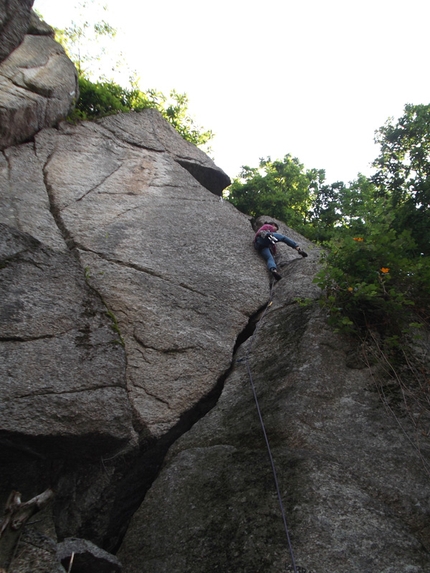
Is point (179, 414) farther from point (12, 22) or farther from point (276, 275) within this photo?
point (12, 22)

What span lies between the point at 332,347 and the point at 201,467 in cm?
215

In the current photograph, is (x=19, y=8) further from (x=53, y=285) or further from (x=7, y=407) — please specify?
(x=7, y=407)

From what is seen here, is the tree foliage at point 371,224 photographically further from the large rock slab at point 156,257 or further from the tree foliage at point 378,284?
the large rock slab at point 156,257

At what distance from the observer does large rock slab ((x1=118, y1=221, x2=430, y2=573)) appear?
12.3 ft

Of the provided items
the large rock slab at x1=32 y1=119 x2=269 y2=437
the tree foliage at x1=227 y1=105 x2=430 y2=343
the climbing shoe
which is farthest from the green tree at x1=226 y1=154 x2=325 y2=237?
the climbing shoe

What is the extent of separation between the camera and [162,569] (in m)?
3.98

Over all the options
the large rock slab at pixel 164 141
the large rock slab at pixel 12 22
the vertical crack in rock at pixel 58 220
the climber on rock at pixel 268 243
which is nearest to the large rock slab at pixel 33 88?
the large rock slab at pixel 12 22

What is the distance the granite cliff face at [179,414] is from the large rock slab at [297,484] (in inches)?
0.6

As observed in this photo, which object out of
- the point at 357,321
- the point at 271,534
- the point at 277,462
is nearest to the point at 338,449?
the point at 277,462

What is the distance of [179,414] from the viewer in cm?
561

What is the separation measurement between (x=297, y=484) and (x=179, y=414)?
6.05ft

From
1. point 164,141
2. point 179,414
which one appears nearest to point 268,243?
Result: point 179,414

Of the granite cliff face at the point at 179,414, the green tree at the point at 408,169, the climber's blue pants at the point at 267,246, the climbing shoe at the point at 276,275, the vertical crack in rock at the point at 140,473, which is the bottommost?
the vertical crack in rock at the point at 140,473

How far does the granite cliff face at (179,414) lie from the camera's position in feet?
12.9
